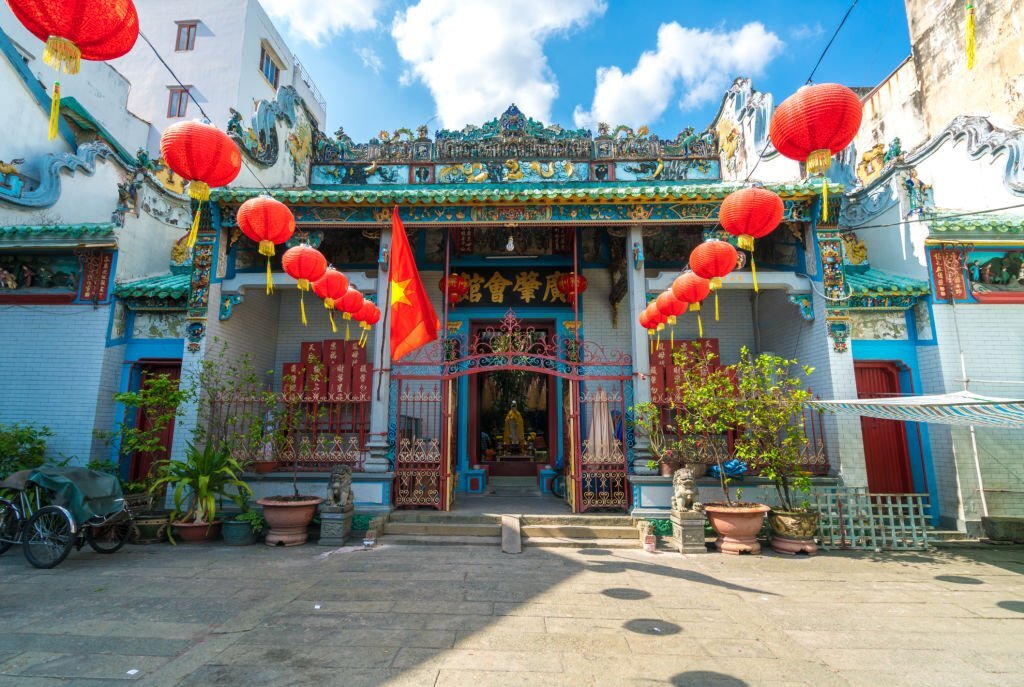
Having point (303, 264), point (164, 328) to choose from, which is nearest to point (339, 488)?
point (303, 264)

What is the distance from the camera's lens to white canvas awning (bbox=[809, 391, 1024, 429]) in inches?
231

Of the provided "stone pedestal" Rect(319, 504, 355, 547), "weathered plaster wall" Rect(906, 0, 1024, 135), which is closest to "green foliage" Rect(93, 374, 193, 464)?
"stone pedestal" Rect(319, 504, 355, 547)

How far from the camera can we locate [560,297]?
34.5 feet

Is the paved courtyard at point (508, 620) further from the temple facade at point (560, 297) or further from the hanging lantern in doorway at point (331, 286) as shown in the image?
the hanging lantern in doorway at point (331, 286)

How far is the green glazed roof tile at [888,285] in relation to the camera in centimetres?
791

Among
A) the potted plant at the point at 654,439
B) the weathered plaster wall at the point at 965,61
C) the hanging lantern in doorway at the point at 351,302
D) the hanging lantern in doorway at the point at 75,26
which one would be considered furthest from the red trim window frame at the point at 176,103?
the weathered plaster wall at the point at 965,61

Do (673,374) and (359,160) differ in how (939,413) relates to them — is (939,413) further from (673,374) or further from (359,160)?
(359,160)

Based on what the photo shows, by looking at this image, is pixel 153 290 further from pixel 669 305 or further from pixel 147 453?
pixel 669 305

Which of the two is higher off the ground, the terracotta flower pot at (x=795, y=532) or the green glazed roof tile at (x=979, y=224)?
the green glazed roof tile at (x=979, y=224)

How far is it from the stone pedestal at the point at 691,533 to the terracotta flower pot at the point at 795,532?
99cm

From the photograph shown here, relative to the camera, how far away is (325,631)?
13.0 ft

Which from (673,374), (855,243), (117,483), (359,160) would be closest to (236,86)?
(359,160)

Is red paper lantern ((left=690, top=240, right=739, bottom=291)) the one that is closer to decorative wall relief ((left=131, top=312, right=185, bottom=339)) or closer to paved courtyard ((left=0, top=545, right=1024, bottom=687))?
paved courtyard ((left=0, top=545, right=1024, bottom=687))

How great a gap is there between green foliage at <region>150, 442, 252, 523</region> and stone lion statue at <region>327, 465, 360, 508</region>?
1.14 meters
